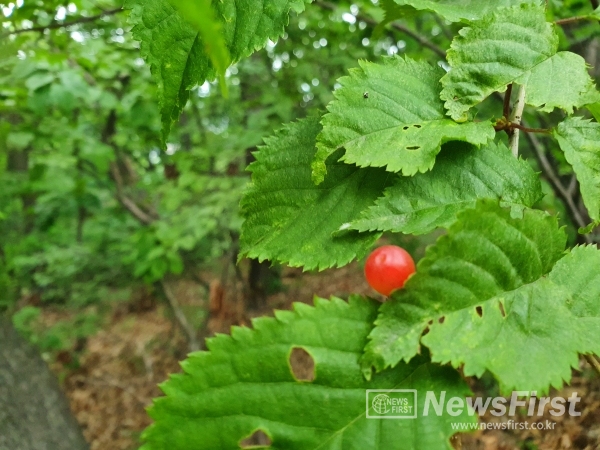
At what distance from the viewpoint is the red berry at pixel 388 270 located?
667 millimetres

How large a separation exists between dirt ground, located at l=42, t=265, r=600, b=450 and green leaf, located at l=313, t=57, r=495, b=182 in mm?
2363

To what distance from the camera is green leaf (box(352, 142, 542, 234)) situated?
0.69m

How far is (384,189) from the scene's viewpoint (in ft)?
2.42

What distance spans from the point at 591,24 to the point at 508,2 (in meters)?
1.79

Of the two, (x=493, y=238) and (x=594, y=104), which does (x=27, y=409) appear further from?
(x=594, y=104)

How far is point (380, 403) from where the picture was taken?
59 centimetres

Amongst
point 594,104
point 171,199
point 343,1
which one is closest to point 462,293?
point 594,104

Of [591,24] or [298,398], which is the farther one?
[591,24]

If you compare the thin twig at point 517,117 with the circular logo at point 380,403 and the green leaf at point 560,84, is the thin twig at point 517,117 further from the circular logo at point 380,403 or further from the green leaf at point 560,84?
the circular logo at point 380,403

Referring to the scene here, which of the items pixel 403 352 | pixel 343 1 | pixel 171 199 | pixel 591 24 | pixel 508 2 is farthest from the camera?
pixel 171 199

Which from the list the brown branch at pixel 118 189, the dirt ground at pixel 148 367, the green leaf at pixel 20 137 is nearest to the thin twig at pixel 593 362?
the dirt ground at pixel 148 367

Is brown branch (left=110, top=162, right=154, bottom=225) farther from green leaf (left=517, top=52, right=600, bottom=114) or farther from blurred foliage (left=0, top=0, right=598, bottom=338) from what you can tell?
green leaf (left=517, top=52, right=600, bottom=114)

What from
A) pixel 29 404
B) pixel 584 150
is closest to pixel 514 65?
pixel 584 150

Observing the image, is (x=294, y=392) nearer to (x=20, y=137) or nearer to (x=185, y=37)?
(x=185, y=37)
